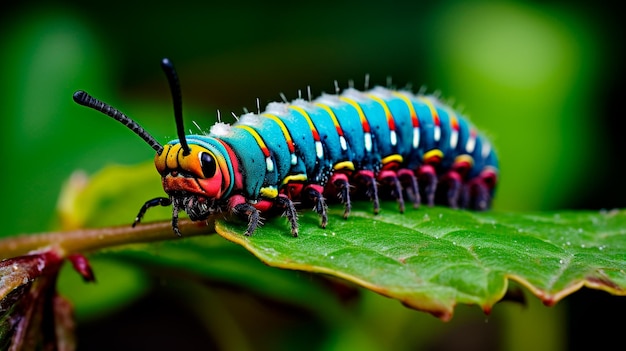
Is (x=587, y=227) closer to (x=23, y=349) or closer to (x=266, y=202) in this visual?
(x=266, y=202)

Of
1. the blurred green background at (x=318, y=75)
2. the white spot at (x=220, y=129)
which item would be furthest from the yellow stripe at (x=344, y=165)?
the blurred green background at (x=318, y=75)

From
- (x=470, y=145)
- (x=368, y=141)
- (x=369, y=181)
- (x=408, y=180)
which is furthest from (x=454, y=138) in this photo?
(x=369, y=181)

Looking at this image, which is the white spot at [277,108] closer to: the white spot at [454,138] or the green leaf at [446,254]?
the green leaf at [446,254]

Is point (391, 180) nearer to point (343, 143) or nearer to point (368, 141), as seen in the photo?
point (368, 141)

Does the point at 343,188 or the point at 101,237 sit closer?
the point at 101,237

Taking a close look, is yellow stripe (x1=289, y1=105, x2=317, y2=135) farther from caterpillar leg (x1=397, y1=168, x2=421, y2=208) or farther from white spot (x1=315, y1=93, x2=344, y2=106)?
caterpillar leg (x1=397, y1=168, x2=421, y2=208)

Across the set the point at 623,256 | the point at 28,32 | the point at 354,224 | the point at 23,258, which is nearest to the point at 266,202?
the point at 354,224

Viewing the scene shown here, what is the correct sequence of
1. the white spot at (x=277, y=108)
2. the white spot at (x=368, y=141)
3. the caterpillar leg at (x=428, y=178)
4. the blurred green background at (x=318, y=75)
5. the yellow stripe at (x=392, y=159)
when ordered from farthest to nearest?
1. the blurred green background at (x=318, y=75)
2. the caterpillar leg at (x=428, y=178)
3. the yellow stripe at (x=392, y=159)
4. the white spot at (x=368, y=141)
5. the white spot at (x=277, y=108)
